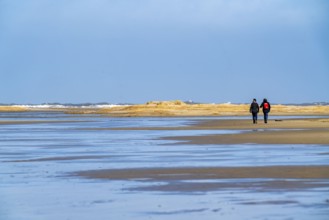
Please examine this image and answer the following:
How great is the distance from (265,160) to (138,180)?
5277 millimetres

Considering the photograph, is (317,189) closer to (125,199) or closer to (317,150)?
(125,199)

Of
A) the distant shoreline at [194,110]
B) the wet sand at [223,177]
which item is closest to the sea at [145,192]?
the wet sand at [223,177]

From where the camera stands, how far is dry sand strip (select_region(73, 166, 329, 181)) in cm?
1669

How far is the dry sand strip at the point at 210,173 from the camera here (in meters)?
16.7

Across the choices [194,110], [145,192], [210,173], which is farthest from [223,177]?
[194,110]

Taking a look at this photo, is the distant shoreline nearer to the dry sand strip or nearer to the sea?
the sea

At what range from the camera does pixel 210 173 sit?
57.7 ft

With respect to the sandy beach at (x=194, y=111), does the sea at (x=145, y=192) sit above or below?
below

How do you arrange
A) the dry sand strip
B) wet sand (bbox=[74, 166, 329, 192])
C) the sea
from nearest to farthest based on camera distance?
the sea
wet sand (bbox=[74, 166, 329, 192])
the dry sand strip

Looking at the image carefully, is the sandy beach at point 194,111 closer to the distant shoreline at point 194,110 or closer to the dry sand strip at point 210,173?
the distant shoreline at point 194,110

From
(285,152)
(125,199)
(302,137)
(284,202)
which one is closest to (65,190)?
(125,199)

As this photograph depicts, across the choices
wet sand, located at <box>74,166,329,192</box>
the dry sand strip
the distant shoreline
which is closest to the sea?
wet sand, located at <box>74,166,329,192</box>

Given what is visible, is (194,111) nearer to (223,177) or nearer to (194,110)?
(194,110)

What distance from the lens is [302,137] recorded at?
31688mm
